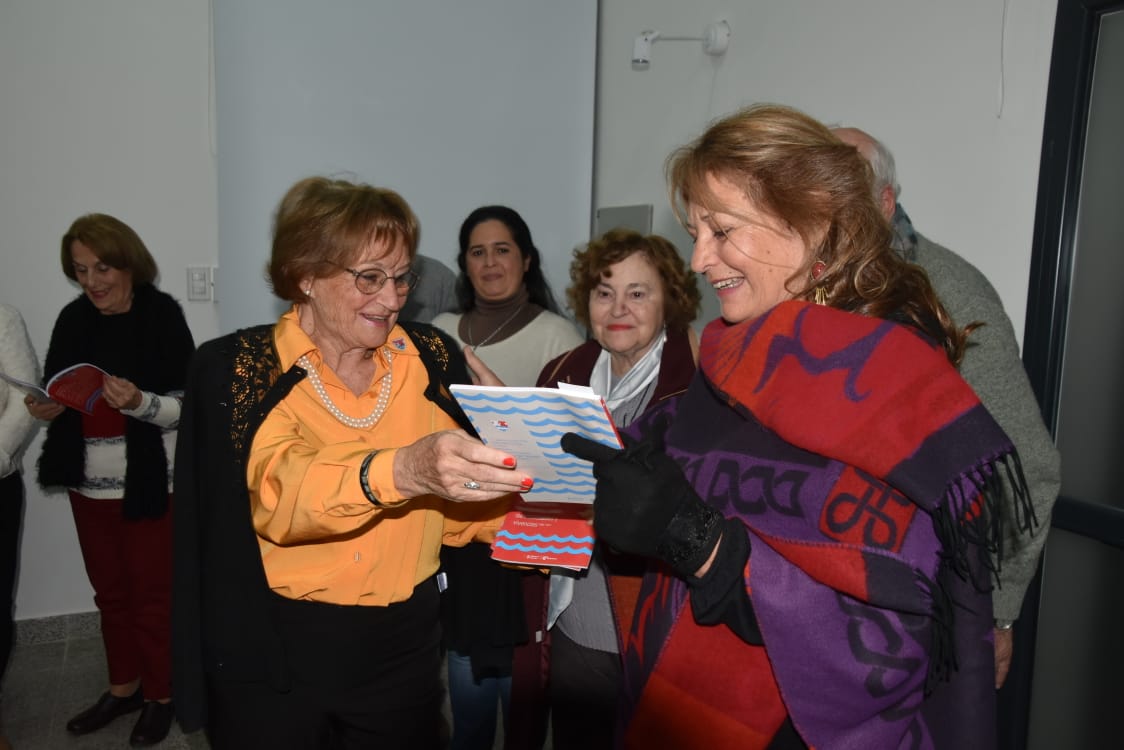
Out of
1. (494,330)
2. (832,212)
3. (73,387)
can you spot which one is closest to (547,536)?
(832,212)

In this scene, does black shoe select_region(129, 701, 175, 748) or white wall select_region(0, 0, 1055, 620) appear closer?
white wall select_region(0, 0, 1055, 620)

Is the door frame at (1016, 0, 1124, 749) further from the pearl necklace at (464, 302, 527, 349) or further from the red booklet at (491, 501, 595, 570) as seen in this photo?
the pearl necklace at (464, 302, 527, 349)

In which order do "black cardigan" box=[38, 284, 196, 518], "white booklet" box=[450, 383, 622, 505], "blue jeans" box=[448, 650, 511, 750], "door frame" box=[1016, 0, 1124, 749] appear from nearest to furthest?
"white booklet" box=[450, 383, 622, 505] → "door frame" box=[1016, 0, 1124, 749] → "blue jeans" box=[448, 650, 511, 750] → "black cardigan" box=[38, 284, 196, 518]

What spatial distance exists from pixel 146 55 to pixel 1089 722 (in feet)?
15.0

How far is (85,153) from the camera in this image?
380 cm

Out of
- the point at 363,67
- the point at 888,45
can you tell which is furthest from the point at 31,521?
the point at 888,45

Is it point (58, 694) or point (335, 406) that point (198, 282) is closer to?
point (58, 694)

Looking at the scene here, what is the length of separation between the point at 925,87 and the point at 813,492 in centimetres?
185

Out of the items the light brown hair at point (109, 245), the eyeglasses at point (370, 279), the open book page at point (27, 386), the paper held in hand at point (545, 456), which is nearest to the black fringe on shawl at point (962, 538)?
the paper held in hand at point (545, 456)

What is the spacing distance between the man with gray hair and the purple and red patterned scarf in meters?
0.60

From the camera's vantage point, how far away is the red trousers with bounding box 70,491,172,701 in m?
3.19

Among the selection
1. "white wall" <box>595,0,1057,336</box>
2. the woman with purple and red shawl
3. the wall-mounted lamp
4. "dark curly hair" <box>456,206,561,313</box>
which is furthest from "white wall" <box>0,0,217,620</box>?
the woman with purple and red shawl

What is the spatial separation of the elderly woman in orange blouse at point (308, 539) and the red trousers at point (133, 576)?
170cm

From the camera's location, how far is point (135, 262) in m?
3.29
